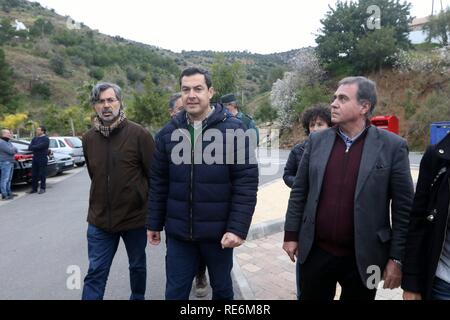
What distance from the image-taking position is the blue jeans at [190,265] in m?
2.66

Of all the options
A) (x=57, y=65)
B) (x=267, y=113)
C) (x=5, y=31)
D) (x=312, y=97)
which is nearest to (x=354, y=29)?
(x=312, y=97)

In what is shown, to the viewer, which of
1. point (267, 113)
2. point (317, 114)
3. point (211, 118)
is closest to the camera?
point (211, 118)

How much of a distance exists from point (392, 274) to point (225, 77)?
1781 centimetres

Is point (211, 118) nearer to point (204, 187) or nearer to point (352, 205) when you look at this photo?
point (204, 187)

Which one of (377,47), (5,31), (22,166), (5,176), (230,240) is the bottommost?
(5,176)

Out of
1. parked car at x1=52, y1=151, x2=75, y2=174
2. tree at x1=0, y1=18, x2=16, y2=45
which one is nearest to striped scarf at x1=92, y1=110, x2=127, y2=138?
parked car at x1=52, y1=151, x2=75, y2=174

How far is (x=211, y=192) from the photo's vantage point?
258 cm

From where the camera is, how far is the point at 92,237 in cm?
315

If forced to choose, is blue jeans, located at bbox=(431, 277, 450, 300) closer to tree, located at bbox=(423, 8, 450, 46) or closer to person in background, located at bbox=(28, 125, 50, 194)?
person in background, located at bbox=(28, 125, 50, 194)

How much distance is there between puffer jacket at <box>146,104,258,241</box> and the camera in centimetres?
258

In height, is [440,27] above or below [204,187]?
above

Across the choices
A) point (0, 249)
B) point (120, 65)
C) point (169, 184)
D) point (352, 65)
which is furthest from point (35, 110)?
point (169, 184)

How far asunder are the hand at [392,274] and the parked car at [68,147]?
16.6 m

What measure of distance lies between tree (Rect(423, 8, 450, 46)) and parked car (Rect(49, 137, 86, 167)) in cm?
3479
